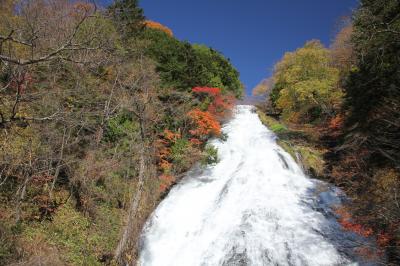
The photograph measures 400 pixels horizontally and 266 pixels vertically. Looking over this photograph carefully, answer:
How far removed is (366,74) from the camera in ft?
47.6

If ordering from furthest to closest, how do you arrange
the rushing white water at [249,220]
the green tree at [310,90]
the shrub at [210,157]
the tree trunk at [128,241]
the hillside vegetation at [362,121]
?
the green tree at [310,90] < the shrub at [210,157] < the tree trunk at [128,241] < the rushing white water at [249,220] < the hillside vegetation at [362,121]

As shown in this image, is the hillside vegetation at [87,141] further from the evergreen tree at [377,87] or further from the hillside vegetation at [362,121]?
the evergreen tree at [377,87]

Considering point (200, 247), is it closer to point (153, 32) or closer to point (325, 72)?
point (325, 72)

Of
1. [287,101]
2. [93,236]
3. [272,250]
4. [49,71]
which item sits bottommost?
[93,236]

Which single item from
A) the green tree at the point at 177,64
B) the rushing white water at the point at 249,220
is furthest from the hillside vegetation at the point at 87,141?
the rushing white water at the point at 249,220

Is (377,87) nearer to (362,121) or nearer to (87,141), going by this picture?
(362,121)

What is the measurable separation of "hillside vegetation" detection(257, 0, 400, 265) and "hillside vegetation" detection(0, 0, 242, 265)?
22.5 ft

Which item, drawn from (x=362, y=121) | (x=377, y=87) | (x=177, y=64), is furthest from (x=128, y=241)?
(x=177, y=64)

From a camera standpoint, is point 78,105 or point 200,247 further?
point 78,105

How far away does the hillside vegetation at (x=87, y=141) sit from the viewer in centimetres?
1032

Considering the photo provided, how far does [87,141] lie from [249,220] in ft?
31.0

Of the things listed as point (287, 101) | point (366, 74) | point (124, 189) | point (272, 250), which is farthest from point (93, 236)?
point (287, 101)

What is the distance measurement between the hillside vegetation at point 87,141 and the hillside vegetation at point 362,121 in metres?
6.85

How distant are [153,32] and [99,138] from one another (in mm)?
16995
